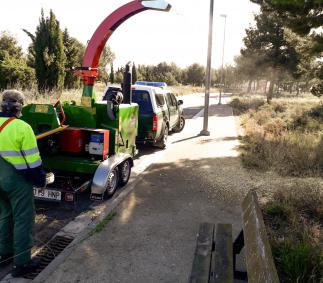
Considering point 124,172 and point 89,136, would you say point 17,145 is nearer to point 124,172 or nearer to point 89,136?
point 89,136

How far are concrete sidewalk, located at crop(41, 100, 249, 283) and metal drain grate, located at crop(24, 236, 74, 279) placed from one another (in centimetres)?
25

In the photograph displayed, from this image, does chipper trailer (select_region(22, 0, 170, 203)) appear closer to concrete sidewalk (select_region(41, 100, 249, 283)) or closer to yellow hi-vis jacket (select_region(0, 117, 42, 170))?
concrete sidewalk (select_region(41, 100, 249, 283))

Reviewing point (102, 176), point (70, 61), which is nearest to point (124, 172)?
point (102, 176)

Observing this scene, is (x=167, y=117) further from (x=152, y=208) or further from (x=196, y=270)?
(x=196, y=270)

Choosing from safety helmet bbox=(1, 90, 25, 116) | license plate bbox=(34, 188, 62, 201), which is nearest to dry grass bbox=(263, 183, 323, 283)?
license plate bbox=(34, 188, 62, 201)

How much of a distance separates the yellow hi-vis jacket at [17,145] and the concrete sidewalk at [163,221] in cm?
128

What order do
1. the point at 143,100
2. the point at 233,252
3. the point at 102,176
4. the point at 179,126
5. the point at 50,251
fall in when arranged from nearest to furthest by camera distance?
the point at 233,252 < the point at 50,251 < the point at 102,176 < the point at 143,100 < the point at 179,126

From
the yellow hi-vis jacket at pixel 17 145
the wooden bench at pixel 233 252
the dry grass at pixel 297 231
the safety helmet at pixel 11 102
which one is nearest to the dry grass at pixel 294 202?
the dry grass at pixel 297 231

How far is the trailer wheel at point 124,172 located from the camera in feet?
21.1

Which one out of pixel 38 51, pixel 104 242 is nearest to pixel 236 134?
pixel 104 242

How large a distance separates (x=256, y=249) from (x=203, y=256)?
0.88 m

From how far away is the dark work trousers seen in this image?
347 cm

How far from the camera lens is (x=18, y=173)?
3.48m

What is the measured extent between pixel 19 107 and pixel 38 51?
57.2 feet
